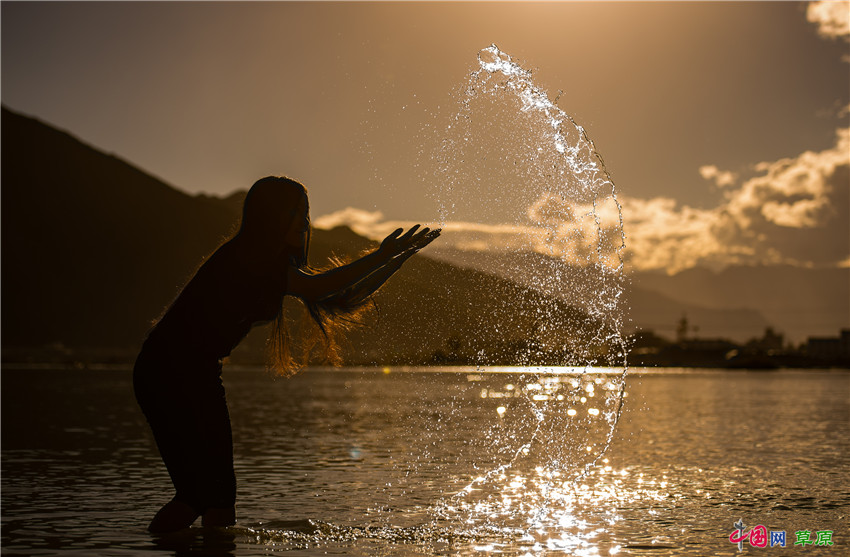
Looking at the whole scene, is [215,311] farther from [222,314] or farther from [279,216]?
[279,216]

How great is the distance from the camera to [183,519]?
6.84 m

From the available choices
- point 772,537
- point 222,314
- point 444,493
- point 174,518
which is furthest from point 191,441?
point 444,493

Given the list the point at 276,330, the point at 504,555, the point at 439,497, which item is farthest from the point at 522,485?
the point at 276,330

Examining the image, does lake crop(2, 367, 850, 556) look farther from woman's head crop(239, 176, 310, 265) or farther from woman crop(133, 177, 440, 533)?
woman's head crop(239, 176, 310, 265)

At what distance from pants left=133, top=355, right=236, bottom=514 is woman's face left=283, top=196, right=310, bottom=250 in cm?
106

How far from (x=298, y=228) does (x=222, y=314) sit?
78 cm

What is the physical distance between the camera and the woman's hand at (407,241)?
6560mm

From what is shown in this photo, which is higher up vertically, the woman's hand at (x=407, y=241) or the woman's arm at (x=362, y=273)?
the woman's hand at (x=407, y=241)

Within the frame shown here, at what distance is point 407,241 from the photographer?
664 cm

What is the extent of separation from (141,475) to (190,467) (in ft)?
29.9

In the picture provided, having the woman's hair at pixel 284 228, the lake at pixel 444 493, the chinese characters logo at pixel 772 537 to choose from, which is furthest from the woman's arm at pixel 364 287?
the chinese characters logo at pixel 772 537

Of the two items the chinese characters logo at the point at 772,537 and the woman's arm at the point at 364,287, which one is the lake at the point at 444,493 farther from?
the woman's arm at the point at 364,287

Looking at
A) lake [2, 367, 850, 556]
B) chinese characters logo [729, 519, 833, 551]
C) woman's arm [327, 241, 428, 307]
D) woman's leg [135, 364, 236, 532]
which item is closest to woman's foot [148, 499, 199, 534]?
woman's leg [135, 364, 236, 532]

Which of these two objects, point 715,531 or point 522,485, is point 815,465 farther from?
point 715,531
